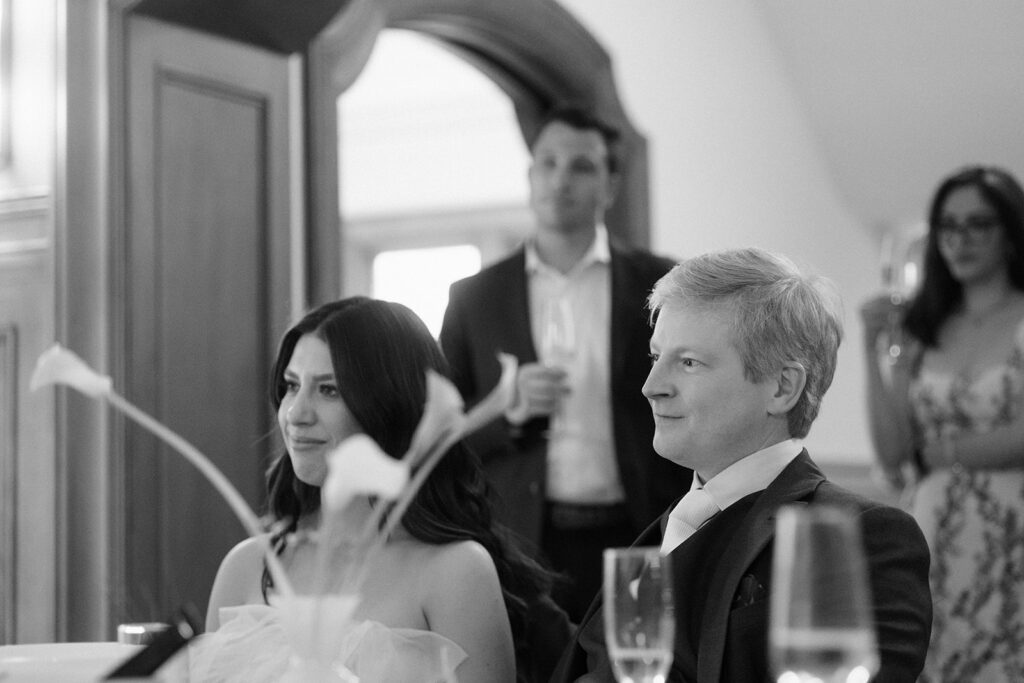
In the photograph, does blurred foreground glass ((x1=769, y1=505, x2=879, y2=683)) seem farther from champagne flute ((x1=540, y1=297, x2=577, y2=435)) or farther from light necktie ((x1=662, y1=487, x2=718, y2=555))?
champagne flute ((x1=540, y1=297, x2=577, y2=435))

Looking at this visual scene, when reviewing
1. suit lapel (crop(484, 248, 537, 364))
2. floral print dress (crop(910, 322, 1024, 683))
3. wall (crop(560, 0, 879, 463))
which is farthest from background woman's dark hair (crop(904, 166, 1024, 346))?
wall (crop(560, 0, 879, 463))

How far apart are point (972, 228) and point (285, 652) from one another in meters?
2.47

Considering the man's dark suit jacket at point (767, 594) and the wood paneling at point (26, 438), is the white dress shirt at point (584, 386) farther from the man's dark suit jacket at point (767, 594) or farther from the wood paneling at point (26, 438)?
the man's dark suit jacket at point (767, 594)

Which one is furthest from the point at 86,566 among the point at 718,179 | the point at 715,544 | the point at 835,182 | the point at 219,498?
the point at 835,182

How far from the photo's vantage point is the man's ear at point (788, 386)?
1956 mm

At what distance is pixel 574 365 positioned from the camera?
3465mm

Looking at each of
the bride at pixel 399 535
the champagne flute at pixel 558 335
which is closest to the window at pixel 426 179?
the champagne flute at pixel 558 335

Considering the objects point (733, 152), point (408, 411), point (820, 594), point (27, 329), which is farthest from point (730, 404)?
point (733, 152)

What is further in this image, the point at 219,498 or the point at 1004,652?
the point at 1004,652

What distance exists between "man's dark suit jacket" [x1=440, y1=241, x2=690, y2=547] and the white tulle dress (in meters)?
1.19

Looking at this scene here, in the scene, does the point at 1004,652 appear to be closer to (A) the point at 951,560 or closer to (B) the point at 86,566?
(A) the point at 951,560

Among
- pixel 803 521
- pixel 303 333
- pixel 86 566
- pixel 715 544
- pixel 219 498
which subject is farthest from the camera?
pixel 219 498

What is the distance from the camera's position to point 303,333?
229 cm

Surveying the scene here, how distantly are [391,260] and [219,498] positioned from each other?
5.17m
